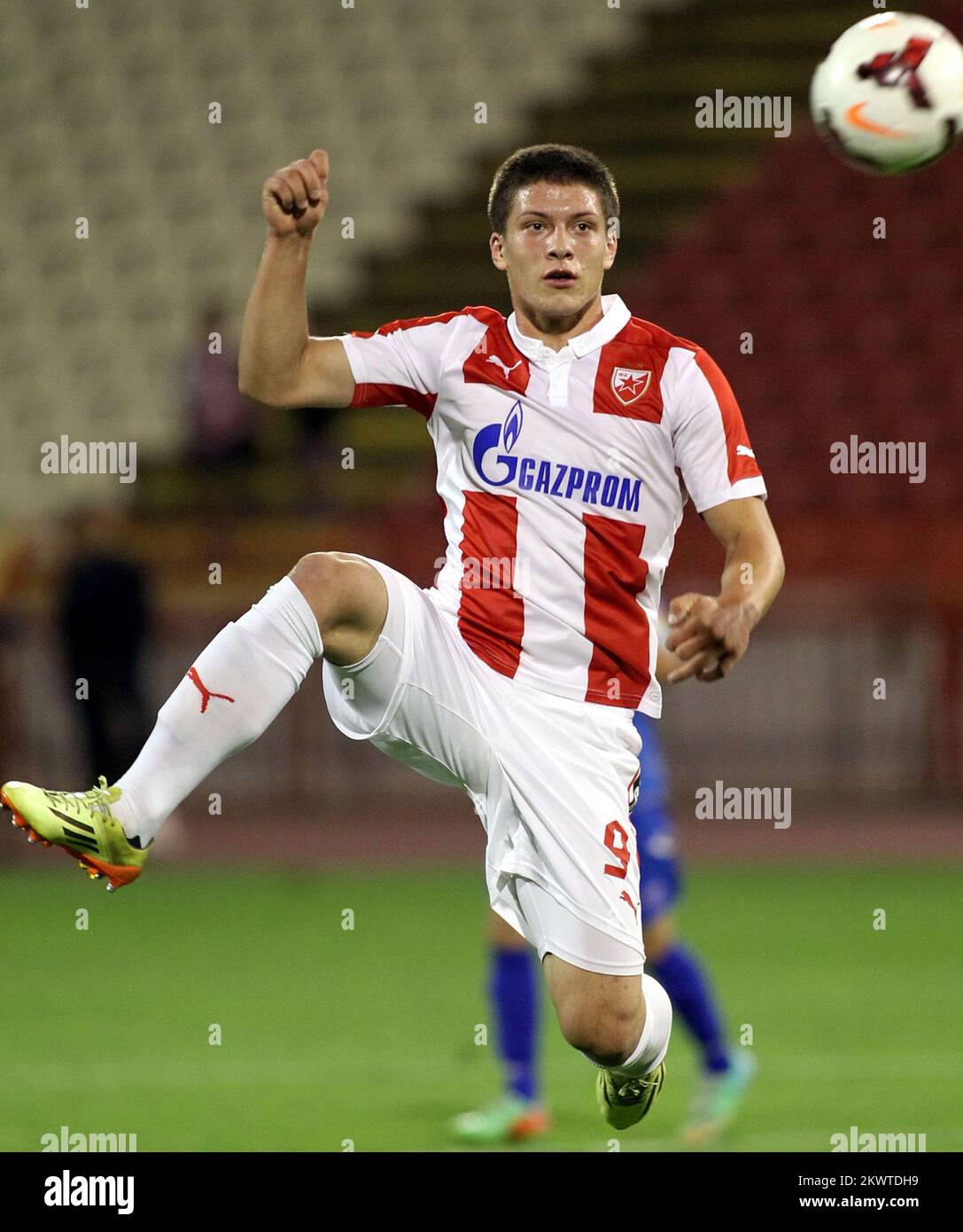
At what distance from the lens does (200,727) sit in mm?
4012

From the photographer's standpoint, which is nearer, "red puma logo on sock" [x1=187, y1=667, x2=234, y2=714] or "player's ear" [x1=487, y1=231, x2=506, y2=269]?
"red puma logo on sock" [x1=187, y1=667, x2=234, y2=714]

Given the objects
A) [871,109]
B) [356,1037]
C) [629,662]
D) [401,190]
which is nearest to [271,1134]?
[356,1037]

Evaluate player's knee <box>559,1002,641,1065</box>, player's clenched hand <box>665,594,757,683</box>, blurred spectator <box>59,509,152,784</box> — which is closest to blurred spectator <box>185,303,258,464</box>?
blurred spectator <box>59,509,152,784</box>

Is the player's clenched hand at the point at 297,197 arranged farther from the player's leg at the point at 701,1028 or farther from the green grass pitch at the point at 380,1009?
the green grass pitch at the point at 380,1009

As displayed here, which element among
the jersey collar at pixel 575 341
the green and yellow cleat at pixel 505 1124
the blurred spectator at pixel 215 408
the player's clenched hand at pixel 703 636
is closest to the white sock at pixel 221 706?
the player's clenched hand at pixel 703 636

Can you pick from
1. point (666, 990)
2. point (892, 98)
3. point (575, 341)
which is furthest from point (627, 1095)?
point (892, 98)

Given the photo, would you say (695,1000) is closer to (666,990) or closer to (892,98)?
(666,990)

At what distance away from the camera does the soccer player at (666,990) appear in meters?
5.74

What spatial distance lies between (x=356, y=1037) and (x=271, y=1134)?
1477 mm

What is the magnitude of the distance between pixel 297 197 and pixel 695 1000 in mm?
2653

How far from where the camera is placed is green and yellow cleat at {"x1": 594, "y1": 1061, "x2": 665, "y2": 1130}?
15.8 ft

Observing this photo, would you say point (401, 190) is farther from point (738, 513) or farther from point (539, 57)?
point (738, 513)

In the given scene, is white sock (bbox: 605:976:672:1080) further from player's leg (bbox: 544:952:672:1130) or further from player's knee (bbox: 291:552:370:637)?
player's knee (bbox: 291:552:370:637)

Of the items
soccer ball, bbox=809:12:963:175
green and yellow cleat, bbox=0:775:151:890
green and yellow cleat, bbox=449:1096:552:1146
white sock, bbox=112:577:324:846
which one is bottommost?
green and yellow cleat, bbox=449:1096:552:1146
